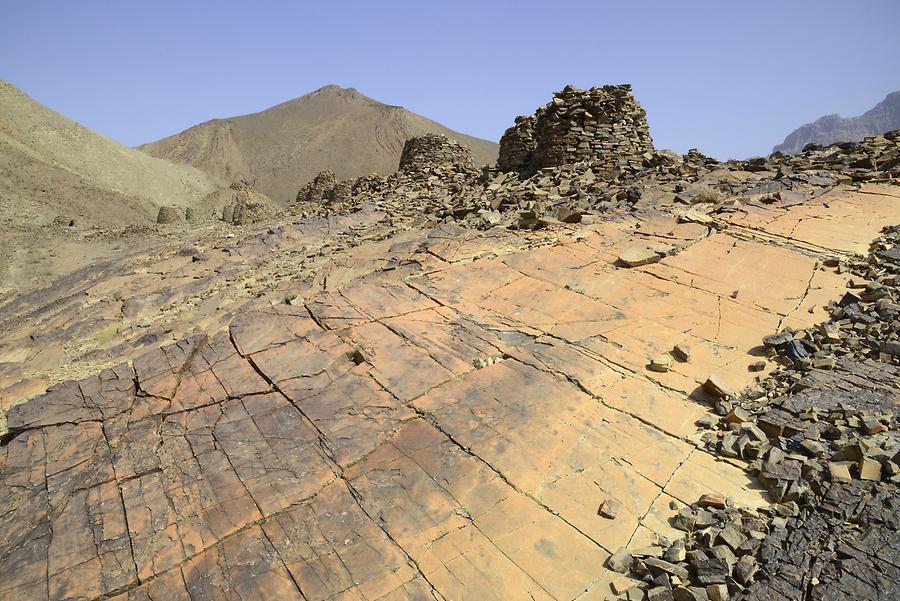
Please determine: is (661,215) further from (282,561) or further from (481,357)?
(282,561)

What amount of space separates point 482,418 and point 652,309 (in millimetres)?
2242

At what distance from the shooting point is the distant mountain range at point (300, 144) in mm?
42125

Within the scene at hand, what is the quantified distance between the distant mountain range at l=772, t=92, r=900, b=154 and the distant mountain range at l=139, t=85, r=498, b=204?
157 feet

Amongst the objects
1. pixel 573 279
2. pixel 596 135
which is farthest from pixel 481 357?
pixel 596 135

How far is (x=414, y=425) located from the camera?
3.99m

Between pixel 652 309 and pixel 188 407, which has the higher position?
pixel 652 309

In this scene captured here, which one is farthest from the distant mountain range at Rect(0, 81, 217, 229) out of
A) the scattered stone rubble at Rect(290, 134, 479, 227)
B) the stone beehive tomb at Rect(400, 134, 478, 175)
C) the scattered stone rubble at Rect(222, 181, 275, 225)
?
the stone beehive tomb at Rect(400, 134, 478, 175)

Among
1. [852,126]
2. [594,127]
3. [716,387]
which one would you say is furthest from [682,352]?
[852,126]

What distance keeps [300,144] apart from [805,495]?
1972 inches

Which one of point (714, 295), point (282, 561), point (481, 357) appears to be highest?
point (714, 295)

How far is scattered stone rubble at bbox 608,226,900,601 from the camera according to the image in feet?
8.56

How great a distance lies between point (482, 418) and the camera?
3.98 metres

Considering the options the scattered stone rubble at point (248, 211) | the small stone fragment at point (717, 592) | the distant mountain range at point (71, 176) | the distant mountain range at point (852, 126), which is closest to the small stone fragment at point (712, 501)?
the small stone fragment at point (717, 592)

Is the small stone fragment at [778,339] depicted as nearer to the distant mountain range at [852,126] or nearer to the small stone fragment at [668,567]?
the small stone fragment at [668,567]
